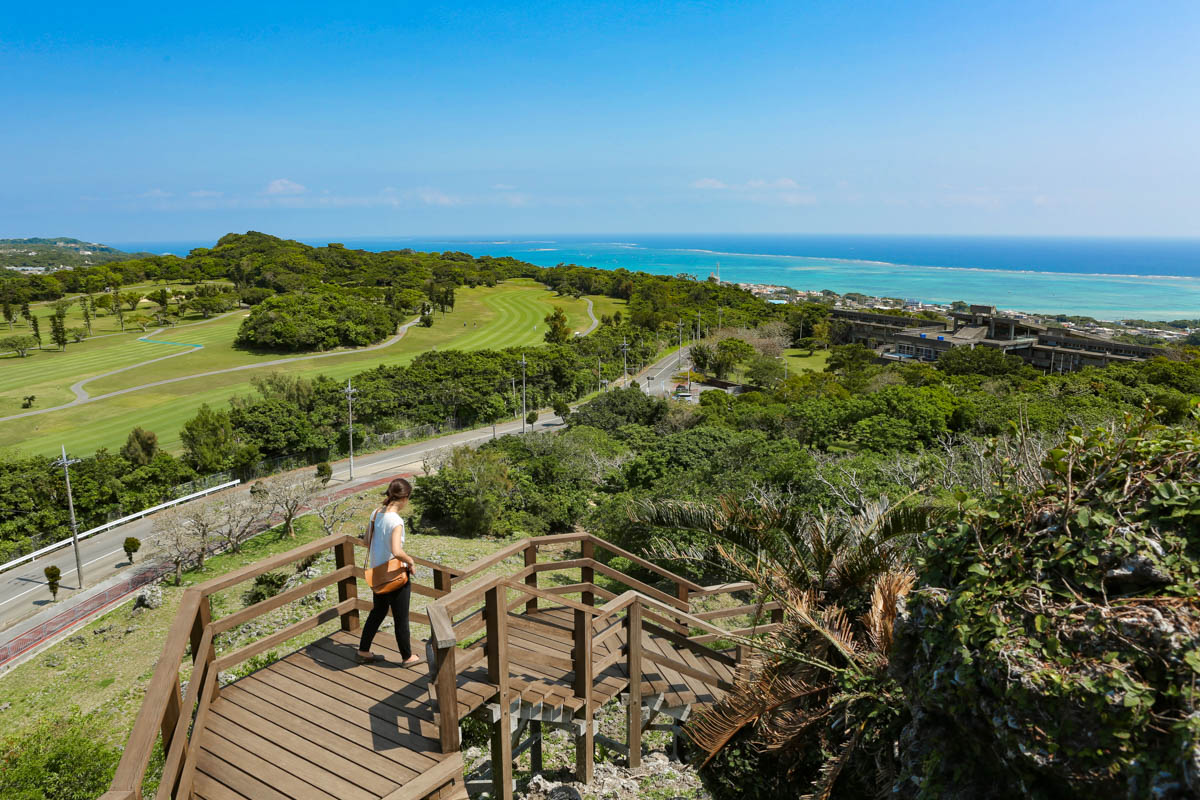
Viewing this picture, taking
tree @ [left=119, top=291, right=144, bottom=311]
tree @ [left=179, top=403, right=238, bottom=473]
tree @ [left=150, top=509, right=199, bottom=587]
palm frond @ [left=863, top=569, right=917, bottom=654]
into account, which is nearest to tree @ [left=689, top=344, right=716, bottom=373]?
tree @ [left=179, top=403, right=238, bottom=473]

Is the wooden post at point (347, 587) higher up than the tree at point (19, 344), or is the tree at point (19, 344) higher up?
the wooden post at point (347, 587)

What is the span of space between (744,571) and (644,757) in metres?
3.07

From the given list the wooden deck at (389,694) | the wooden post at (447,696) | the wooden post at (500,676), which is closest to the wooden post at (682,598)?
the wooden deck at (389,694)

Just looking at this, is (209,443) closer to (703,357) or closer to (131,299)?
(703,357)

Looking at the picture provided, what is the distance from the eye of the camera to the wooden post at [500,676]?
4.36 metres

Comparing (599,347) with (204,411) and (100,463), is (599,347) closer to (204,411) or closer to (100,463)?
(204,411)

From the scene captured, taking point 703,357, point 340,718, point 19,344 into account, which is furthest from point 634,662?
point 19,344

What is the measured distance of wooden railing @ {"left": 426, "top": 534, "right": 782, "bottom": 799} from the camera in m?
4.01

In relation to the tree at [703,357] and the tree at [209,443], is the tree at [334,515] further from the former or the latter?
the tree at [703,357]

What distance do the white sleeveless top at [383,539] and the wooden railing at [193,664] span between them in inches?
21.4

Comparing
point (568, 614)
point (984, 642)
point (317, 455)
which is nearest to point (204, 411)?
point (317, 455)

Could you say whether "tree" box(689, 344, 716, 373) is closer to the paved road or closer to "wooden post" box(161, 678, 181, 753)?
the paved road

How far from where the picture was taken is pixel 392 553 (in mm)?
4875

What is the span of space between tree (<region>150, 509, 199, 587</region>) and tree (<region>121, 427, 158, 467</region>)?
15935mm
